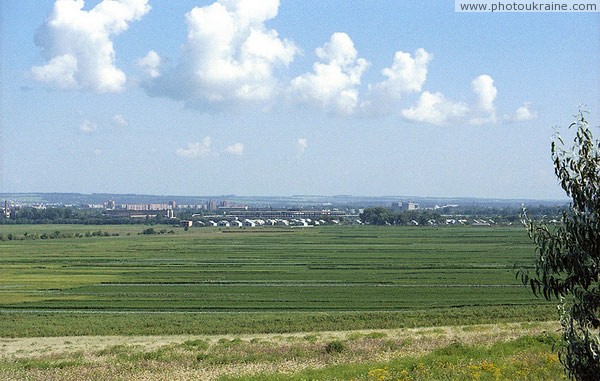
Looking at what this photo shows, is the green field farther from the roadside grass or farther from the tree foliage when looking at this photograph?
the tree foliage

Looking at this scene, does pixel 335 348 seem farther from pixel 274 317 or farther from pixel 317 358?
pixel 274 317

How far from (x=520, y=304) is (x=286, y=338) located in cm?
1910

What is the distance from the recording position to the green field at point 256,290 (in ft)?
119

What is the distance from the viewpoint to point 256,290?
52.3 metres

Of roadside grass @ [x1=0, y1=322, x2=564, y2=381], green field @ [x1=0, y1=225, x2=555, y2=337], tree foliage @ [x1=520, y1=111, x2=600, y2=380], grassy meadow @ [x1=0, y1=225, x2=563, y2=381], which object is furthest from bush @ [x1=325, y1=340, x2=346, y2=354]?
tree foliage @ [x1=520, y1=111, x2=600, y2=380]

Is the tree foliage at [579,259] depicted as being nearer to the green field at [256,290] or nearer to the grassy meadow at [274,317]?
the grassy meadow at [274,317]

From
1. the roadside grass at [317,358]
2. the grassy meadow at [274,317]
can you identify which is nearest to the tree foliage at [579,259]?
the grassy meadow at [274,317]

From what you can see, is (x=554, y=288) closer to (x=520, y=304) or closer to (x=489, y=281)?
(x=520, y=304)

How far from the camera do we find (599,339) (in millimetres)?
8461

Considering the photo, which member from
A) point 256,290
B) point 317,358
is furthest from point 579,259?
point 256,290

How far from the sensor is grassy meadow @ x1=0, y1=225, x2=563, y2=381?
2159 centimetres

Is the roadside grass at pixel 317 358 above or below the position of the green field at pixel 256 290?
above

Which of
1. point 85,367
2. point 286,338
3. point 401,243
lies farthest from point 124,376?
point 401,243

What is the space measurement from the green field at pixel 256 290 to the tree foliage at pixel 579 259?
2550 centimetres
